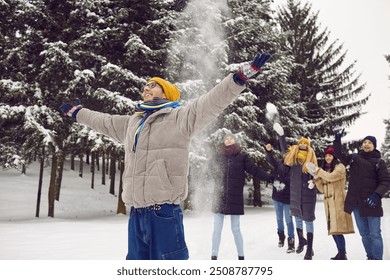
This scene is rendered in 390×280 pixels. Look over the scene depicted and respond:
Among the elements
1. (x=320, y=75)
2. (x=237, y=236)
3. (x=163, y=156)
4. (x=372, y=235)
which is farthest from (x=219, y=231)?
(x=320, y=75)

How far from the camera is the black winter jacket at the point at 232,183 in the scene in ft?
14.2

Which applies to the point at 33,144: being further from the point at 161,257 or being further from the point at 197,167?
the point at 161,257

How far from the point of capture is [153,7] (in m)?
11.3

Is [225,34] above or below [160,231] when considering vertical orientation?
above

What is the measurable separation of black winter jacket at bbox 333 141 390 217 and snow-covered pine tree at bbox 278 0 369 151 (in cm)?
1050

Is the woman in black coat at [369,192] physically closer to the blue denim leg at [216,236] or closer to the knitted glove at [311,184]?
the knitted glove at [311,184]

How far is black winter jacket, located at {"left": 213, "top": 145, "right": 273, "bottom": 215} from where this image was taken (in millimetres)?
4328

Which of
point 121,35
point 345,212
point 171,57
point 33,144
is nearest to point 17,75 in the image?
point 33,144

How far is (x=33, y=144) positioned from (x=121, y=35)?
3.78 meters

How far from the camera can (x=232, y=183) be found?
445 cm

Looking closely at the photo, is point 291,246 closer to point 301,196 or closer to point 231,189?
point 301,196

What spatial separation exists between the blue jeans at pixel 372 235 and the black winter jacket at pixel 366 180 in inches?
4.1

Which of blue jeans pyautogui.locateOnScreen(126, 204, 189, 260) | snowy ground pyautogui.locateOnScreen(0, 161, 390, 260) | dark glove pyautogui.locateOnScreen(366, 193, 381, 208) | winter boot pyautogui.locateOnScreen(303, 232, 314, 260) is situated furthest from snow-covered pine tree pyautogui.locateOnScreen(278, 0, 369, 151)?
blue jeans pyautogui.locateOnScreen(126, 204, 189, 260)

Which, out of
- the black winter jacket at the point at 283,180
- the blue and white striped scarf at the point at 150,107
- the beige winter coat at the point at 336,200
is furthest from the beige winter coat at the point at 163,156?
the black winter jacket at the point at 283,180
